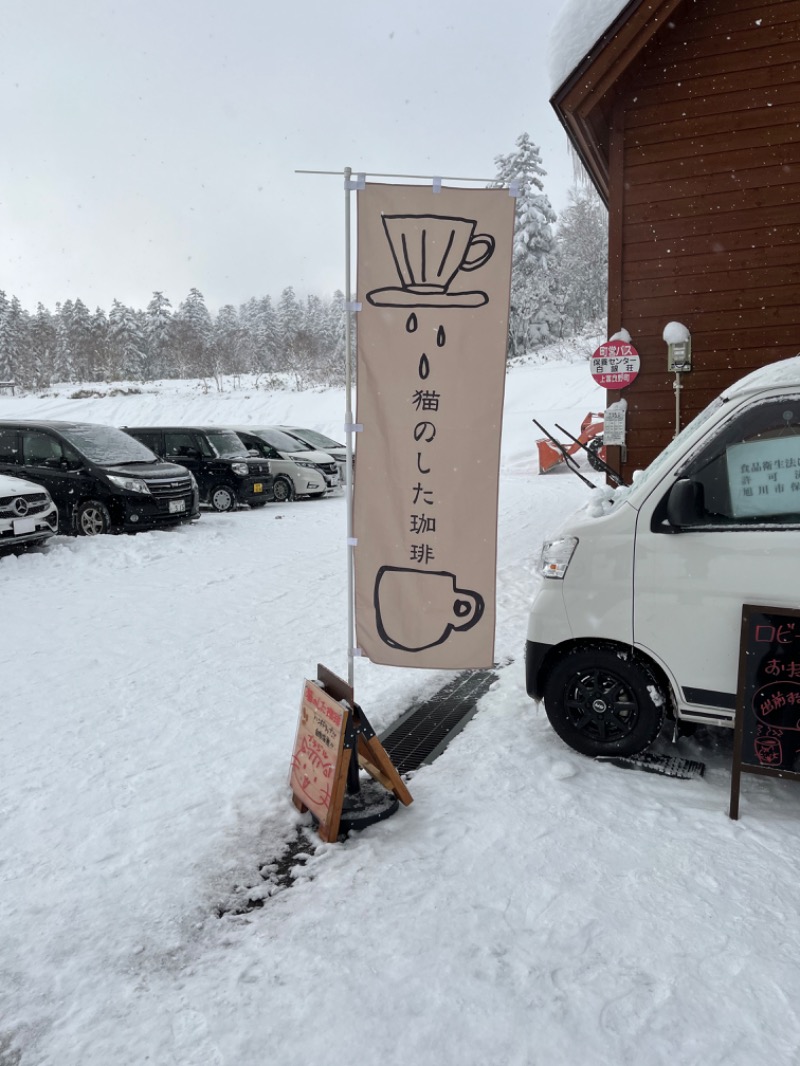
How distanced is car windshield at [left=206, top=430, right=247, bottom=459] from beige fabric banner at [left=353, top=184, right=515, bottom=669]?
11.9m

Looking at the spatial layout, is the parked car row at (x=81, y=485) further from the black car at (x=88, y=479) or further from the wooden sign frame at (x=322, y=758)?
the wooden sign frame at (x=322, y=758)

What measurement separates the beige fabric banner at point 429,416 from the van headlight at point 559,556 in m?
0.56

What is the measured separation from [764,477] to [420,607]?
171cm

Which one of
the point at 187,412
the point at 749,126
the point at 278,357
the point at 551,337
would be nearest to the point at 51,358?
the point at 278,357

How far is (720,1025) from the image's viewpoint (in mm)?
2088

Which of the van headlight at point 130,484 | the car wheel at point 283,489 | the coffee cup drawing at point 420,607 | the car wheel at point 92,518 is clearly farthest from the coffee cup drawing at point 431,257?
the car wheel at point 283,489

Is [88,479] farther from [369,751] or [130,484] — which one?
[369,751]

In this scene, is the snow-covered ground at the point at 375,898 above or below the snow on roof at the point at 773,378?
below

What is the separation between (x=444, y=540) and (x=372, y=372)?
82 cm

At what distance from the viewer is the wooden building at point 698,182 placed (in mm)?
7316

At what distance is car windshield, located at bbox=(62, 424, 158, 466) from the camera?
35.7 feet

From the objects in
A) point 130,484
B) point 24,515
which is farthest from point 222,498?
point 24,515

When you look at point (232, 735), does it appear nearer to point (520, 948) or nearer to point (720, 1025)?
point (520, 948)

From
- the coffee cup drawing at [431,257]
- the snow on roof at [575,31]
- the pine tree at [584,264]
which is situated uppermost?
the pine tree at [584,264]
